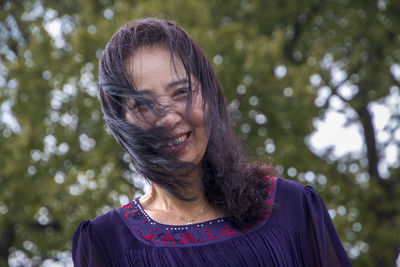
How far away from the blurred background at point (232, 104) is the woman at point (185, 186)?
483 centimetres

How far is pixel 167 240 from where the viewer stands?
82.7 inches

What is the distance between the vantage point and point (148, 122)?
6.52 ft

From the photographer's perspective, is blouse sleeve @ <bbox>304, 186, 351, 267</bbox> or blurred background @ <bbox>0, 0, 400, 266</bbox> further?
blurred background @ <bbox>0, 0, 400, 266</bbox>

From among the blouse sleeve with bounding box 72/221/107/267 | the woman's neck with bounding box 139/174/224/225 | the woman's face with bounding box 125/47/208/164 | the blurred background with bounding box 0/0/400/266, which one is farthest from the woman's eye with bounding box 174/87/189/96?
the blurred background with bounding box 0/0/400/266

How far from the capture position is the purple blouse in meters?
2.04

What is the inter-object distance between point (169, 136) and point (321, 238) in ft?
2.16

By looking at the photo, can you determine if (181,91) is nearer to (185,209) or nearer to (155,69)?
(155,69)

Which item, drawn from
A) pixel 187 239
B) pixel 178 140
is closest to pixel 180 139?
pixel 178 140

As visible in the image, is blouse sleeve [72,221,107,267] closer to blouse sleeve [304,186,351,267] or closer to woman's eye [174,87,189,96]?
woman's eye [174,87,189,96]

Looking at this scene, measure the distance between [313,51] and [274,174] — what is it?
23.6 ft

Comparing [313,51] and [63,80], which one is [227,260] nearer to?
[63,80]

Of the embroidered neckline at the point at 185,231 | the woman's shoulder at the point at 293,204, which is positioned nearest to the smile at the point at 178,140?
the embroidered neckline at the point at 185,231

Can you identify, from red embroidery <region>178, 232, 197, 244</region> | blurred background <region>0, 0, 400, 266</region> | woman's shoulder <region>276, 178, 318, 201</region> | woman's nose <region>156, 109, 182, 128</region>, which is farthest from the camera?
blurred background <region>0, 0, 400, 266</region>

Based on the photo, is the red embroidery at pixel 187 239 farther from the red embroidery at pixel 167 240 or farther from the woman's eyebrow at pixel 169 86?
the woman's eyebrow at pixel 169 86
